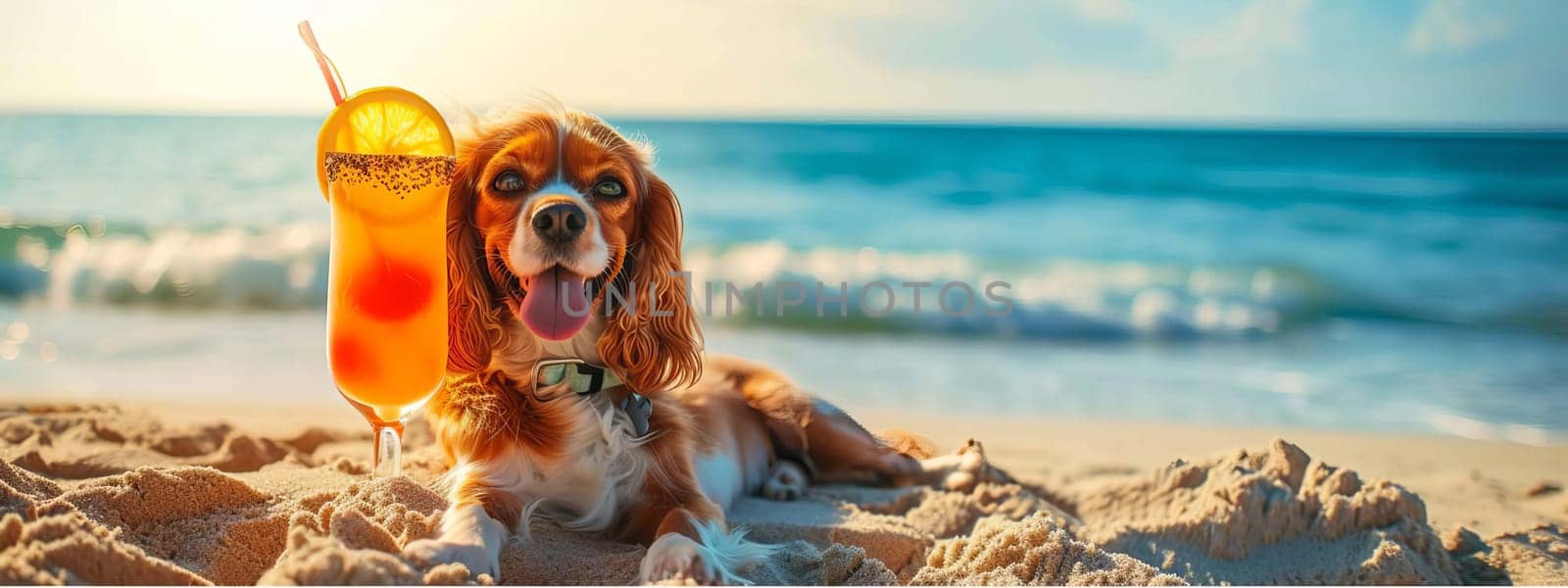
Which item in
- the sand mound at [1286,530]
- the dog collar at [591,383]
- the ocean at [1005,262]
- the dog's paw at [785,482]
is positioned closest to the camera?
the dog collar at [591,383]

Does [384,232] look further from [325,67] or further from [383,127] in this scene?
[325,67]

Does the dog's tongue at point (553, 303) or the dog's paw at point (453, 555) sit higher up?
the dog's tongue at point (553, 303)

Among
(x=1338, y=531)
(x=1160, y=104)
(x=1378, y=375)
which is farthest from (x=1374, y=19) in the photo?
(x=1338, y=531)

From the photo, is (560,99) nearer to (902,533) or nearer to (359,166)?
(359,166)

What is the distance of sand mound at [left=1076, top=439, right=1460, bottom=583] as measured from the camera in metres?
3.01

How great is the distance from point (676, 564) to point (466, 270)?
2.83ft

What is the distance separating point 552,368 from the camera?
278 cm

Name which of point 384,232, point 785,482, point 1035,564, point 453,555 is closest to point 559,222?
point 384,232

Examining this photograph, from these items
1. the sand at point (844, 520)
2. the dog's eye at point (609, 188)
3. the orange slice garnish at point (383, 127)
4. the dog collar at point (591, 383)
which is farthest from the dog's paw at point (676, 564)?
the orange slice garnish at point (383, 127)

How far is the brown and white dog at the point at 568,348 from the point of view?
8.31 feet

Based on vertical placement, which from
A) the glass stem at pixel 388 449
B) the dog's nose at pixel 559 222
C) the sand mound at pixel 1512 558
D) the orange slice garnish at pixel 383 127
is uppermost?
the orange slice garnish at pixel 383 127

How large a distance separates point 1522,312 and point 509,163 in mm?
8501

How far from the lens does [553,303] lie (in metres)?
2.59

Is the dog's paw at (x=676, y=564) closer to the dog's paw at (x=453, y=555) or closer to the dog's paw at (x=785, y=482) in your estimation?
the dog's paw at (x=453, y=555)
